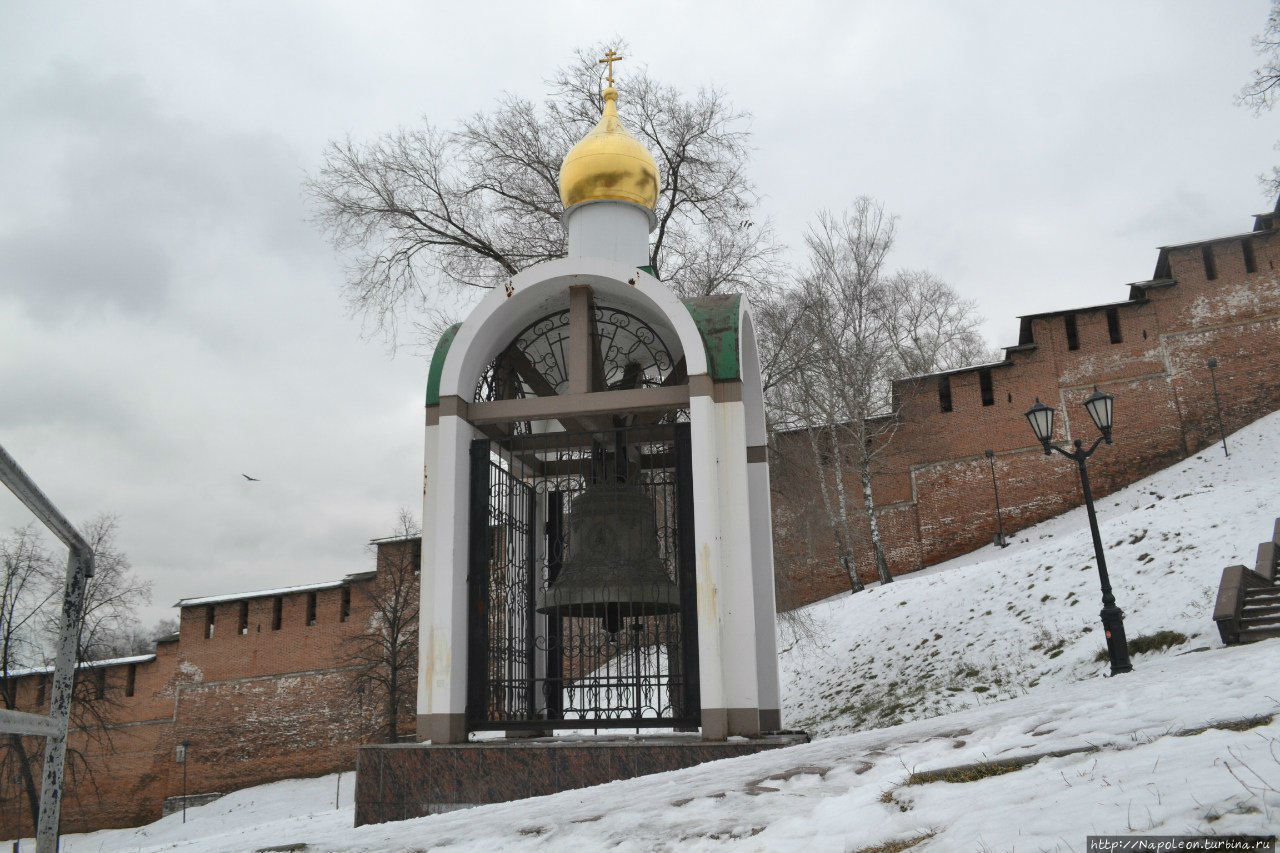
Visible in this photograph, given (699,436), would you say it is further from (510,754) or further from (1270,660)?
(1270,660)

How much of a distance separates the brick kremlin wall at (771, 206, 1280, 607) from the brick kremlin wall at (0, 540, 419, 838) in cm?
1024

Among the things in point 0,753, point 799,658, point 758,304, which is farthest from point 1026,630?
point 0,753

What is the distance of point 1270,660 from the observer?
4.62 metres

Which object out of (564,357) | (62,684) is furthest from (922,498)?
(62,684)

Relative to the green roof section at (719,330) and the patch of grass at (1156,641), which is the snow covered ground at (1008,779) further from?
the green roof section at (719,330)

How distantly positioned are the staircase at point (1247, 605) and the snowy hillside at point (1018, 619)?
38 cm

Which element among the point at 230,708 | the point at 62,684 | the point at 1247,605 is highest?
the point at 1247,605

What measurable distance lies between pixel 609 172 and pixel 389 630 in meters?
→ 14.5

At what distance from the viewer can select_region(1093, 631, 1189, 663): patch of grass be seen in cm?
804

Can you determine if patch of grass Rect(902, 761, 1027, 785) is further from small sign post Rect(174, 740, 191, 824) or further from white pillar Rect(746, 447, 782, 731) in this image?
small sign post Rect(174, 740, 191, 824)

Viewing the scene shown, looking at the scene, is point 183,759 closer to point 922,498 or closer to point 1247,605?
point 922,498

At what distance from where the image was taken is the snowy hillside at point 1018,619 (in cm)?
907

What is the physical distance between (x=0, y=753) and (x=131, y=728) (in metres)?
3.01

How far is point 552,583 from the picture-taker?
611cm
